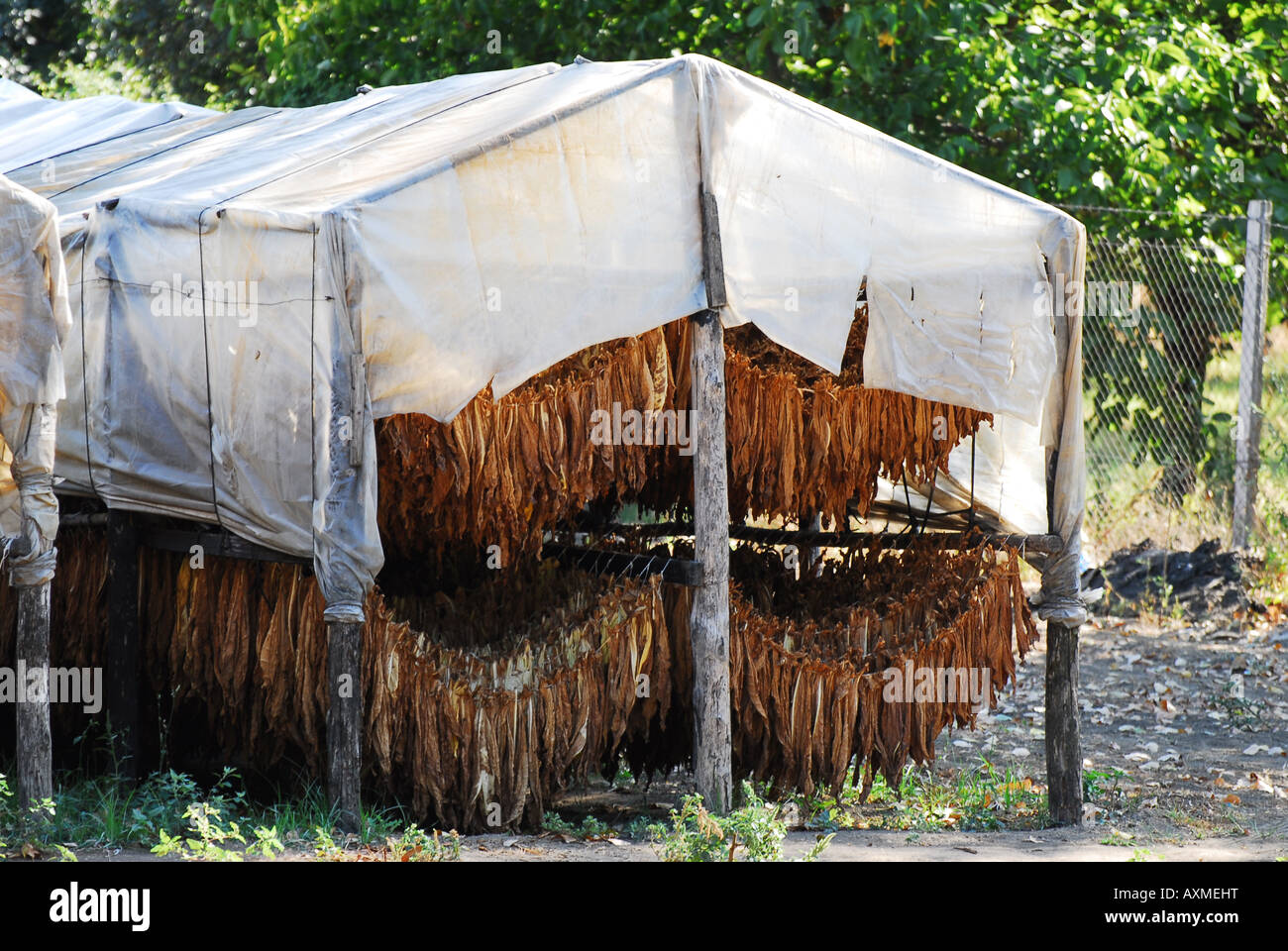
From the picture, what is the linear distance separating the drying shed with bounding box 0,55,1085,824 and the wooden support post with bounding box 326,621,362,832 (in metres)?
0.02

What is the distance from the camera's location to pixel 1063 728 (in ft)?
22.7

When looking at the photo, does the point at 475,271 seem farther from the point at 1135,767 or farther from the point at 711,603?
the point at 1135,767

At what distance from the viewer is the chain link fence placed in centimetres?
1199

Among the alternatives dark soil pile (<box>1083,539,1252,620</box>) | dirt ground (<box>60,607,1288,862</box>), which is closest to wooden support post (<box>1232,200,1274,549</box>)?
dark soil pile (<box>1083,539,1252,620</box>)

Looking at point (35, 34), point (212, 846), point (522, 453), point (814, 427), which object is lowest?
point (212, 846)

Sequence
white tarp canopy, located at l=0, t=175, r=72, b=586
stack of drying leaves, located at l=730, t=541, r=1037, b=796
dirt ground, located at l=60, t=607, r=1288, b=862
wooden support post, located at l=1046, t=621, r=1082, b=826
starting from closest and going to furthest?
white tarp canopy, located at l=0, t=175, r=72, b=586
dirt ground, located at l=60, t=607, r=1288, b=862
stack of drying leaves, located at l=730, t=541, r=1037, b=796
wooden support post, located at l=1046, t=621, r=1082, b=826

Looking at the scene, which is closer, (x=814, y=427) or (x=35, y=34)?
(x=814, y=427)

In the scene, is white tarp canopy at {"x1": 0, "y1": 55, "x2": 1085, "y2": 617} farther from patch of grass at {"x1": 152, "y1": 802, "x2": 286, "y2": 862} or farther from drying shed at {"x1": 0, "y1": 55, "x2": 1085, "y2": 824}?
Result: patch of grass at {"x1": 152, "y1": 802, "x2": 286, "y2": 862}

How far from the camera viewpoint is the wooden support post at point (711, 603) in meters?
6.18

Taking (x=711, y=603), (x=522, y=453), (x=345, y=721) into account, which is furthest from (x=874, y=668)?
(x=345, y=721)

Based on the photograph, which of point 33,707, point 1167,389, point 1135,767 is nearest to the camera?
point 33,707

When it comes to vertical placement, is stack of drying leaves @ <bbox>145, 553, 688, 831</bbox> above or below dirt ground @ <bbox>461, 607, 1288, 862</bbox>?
above

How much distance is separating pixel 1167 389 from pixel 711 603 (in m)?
7.70
